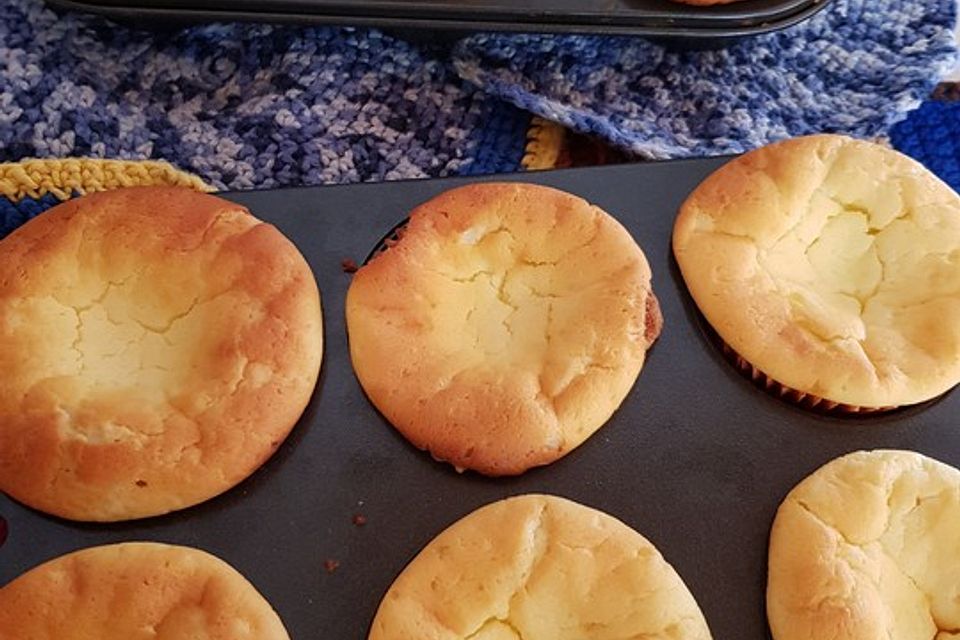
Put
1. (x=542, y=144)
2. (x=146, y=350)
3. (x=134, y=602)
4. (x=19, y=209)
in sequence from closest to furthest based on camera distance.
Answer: (x=134, y=602), (x=146, y=350), (x=19, y=209), (x=542, y=144)

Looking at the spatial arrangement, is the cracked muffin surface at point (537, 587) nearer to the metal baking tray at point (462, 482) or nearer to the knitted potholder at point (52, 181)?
the metal baking tray at point (462, 482)

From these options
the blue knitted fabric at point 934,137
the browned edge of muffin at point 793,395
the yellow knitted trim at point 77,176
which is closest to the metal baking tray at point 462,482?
the browned edge of muffin at point 793,395

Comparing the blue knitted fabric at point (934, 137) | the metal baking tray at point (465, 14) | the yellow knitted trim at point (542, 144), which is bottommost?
the yellow knitted trim at point (542, 144)

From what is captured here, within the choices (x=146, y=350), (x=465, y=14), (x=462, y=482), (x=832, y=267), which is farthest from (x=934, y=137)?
(x=146, y=350)

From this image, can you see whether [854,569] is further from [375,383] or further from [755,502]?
[375,383]

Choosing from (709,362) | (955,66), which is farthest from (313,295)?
(955,66)

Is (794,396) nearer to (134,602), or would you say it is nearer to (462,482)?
(462,482)

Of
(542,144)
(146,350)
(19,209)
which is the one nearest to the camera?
(146,350)
